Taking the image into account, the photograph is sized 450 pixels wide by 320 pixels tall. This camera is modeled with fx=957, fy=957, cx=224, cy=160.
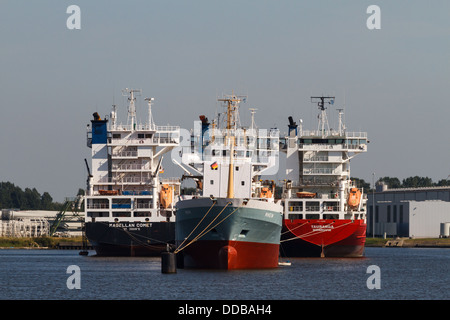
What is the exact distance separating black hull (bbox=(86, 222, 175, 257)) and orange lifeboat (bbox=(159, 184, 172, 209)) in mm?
2669

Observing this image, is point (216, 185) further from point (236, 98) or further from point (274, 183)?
point (274, 183)

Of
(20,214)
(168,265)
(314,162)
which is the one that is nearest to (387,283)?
(168,265)

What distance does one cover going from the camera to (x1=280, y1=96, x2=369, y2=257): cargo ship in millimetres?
94312

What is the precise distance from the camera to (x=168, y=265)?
213 ft

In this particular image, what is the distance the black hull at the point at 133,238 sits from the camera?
307 ft

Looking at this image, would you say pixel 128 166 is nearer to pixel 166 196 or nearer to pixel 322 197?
pixel 166 196

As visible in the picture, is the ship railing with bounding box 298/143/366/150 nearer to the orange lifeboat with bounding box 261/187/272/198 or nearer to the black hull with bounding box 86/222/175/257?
the orange lifeboat with bounding box 261/187/272/198

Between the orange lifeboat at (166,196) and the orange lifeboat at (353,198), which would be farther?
the orange lifeboat at (353,198)

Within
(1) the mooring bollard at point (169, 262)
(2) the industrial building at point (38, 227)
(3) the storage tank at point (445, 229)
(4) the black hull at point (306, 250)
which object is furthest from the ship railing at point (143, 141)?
(3) the storage tank at point (445, 229)

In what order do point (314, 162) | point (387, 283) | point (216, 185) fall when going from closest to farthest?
point (387, 283)
point (216, 185)
point (314, 162)

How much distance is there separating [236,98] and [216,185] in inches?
278

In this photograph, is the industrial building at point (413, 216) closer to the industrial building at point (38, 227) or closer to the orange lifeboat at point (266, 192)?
the industrial building at point (38, 227)

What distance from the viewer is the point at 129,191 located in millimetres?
97938

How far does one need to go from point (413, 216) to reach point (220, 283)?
11161 cm
